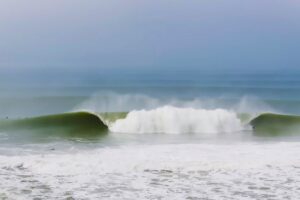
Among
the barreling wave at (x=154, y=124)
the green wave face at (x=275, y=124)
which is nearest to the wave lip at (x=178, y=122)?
the barreling wave at (x=154, y=124)

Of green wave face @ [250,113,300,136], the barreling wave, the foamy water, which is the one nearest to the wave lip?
the barreling wave

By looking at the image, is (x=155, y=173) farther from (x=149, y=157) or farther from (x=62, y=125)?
(x=62, y=125)

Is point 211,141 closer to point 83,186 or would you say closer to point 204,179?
point 204,179

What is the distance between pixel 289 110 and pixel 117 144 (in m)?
17.5

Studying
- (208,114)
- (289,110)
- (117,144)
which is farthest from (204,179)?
(289,110)

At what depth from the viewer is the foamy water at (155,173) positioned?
7.97 meters

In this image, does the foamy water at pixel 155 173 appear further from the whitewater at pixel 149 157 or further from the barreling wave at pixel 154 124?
the barreling wave at pixel 154 124

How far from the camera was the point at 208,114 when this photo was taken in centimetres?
1817

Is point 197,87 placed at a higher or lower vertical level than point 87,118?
higher

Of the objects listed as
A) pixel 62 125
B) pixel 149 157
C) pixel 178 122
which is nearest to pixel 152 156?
pixel 149 157

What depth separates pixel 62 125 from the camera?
58.5 ft

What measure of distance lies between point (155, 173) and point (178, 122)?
8016 mm

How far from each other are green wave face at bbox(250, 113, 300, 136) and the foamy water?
4320 mm

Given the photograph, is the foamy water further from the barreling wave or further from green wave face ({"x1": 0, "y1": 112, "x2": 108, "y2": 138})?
the barreling wave
